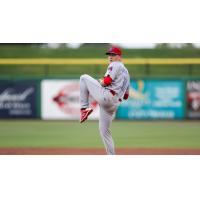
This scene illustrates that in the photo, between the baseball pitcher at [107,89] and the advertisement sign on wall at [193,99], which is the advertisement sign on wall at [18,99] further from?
the baseball pitcher at [107,89]

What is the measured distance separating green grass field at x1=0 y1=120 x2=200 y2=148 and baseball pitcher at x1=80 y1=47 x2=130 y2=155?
2.99 meters

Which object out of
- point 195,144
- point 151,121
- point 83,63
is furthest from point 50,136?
point 83,63

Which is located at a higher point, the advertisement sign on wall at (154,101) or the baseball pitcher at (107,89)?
the baseball pitcher at (107,89)

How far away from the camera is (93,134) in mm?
11086

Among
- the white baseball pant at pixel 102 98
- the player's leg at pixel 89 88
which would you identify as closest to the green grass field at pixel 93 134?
the white baseball pant at pixel 102 98

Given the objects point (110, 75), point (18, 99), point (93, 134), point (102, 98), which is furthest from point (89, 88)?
point (18, 99)

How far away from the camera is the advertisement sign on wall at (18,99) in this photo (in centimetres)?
1375

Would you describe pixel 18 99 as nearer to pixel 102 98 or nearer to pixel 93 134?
pixel 93 134

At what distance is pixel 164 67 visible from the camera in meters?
17.9

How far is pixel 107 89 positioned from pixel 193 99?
8.14 m

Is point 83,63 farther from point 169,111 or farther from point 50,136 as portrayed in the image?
point 50,136

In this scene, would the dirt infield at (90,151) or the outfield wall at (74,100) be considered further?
the outfield wall at (74,100)

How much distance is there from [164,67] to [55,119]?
5439 millimetres

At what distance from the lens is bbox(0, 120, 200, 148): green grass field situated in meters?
9.41
